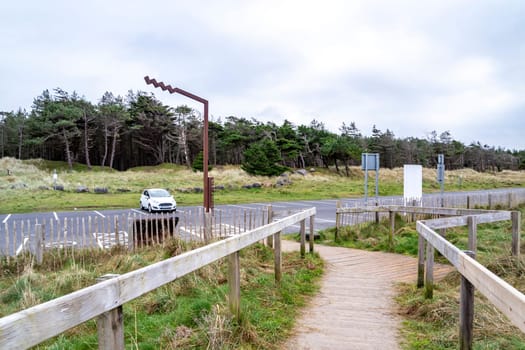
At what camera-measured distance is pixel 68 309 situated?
1.74 metres

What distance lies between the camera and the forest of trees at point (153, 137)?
2148 inches

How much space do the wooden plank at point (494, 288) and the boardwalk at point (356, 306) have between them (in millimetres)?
1146

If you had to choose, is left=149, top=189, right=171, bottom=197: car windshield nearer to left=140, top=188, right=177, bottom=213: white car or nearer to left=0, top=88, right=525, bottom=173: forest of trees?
left=140, top=188, right=177, bottom=213: white car

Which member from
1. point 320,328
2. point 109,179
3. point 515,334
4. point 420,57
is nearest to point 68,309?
point 320,328

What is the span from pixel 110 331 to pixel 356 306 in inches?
146

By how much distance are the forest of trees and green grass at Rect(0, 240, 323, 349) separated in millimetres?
39045

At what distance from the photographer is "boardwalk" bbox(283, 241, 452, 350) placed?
380 cm

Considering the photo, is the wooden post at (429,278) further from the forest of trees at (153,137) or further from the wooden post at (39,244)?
the forest of trees at (153,137)

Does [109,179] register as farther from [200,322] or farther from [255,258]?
[200,322]

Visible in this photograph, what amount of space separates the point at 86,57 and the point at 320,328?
2900cm

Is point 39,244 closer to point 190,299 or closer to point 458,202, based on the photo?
point 190,299

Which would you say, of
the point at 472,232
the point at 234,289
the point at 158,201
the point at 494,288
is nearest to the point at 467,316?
the point at 494,288

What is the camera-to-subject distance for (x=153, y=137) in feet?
213

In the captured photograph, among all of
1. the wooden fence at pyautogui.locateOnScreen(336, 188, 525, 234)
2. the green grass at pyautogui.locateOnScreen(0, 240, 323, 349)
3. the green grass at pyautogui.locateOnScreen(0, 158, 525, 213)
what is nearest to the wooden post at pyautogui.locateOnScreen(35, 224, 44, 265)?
the green grass at pyautogui.locateOnScreen(0, 240, 323, 349)
